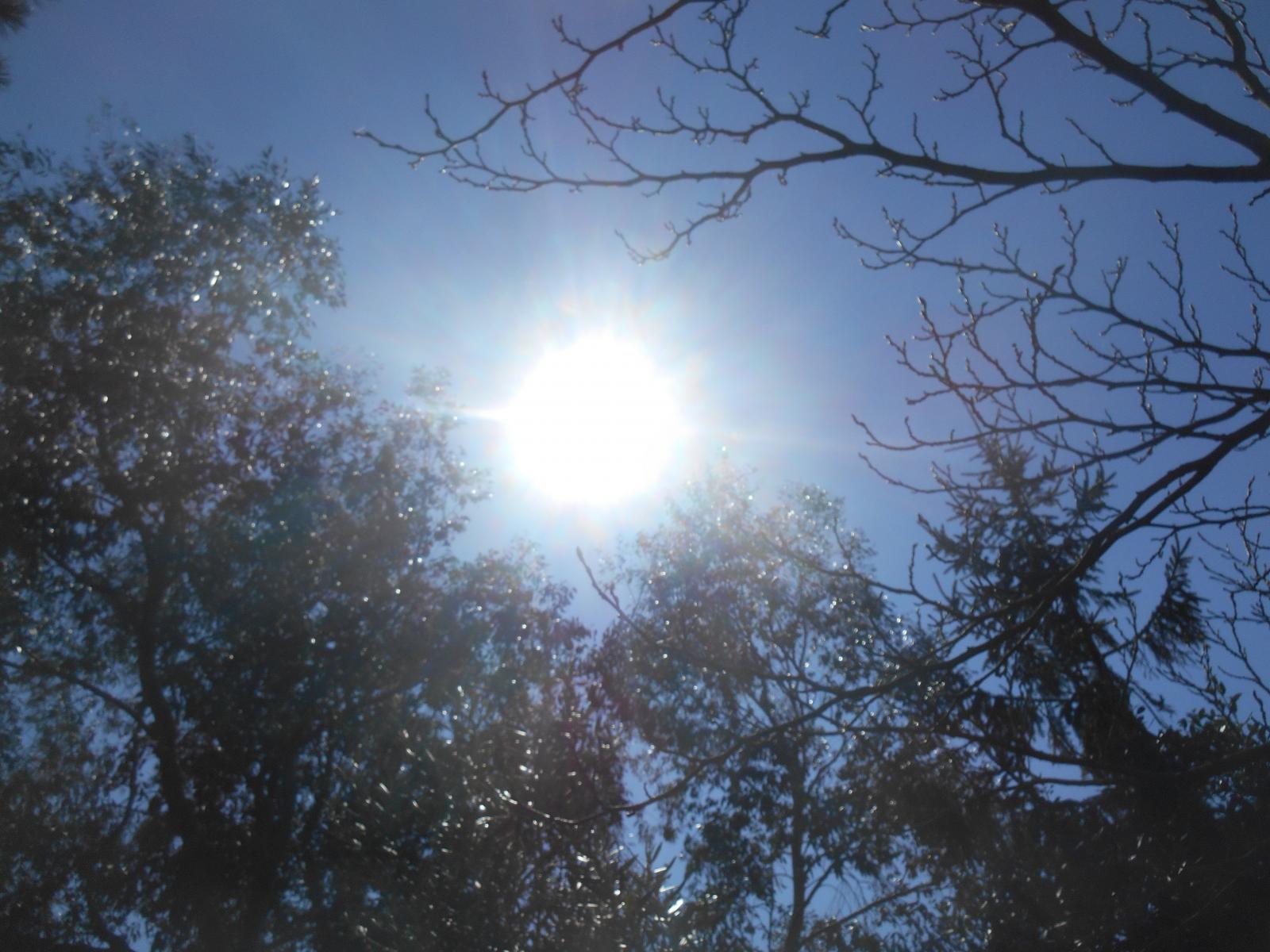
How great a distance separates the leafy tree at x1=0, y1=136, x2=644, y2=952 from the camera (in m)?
11.3

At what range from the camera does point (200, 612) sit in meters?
12.5

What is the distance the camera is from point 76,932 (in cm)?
1186

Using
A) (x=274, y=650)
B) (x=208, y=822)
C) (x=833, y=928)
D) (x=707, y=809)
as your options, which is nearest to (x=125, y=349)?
(x=274, y=650)

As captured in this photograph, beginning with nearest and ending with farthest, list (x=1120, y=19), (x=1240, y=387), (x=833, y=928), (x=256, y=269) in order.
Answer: (x=1240, y=387) < (x=1120, y=19) < (x=833, y=928) < (x=256, y=269)

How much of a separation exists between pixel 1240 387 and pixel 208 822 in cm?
1370

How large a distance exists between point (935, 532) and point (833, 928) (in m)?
8.85

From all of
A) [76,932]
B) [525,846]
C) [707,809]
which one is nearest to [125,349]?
[76,932]

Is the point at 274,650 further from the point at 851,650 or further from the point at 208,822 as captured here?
the point at 851,650

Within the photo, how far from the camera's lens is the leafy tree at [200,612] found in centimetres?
1130

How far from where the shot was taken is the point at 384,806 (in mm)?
9734

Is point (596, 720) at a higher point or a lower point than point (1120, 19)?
higher

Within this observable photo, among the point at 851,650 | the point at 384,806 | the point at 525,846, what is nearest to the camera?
the point at 851,650

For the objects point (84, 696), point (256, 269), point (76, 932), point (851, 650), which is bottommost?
point (851, 650)

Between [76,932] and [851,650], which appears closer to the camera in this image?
[851,650]
